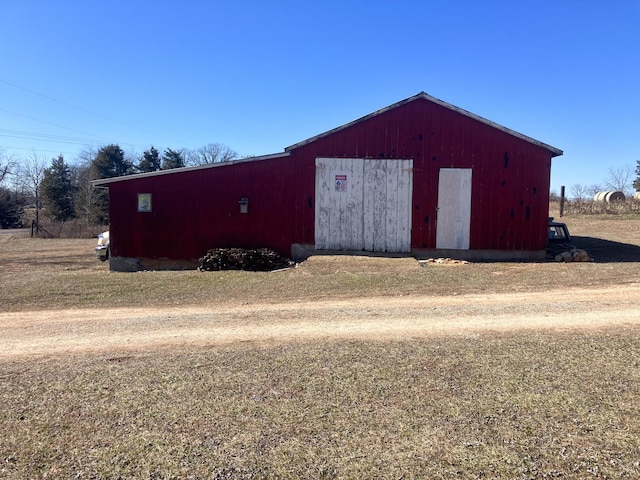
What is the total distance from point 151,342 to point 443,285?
238 inches

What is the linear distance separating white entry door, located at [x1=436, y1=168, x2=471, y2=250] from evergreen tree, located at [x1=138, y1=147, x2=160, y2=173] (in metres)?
43.5

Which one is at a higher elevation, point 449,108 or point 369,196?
point 449,108

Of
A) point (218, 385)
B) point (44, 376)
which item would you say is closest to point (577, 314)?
point (218, 385)

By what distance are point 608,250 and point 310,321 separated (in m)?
13.3

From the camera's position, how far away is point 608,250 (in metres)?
15.2

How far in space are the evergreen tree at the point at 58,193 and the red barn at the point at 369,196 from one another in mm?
36686

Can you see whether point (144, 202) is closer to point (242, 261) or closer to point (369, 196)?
point (242, 261)

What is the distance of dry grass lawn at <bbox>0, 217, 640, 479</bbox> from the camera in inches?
113

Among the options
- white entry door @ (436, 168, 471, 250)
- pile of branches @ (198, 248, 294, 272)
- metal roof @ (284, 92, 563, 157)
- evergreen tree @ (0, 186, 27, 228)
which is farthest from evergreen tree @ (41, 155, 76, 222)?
white entry door @ (436, 168, 471, 250)

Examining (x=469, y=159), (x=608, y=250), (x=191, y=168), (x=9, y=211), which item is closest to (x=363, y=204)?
(x=469, y=159)

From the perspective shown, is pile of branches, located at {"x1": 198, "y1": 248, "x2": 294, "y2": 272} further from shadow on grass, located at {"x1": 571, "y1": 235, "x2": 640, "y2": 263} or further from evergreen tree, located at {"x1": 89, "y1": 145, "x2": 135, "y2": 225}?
evergreen tree, located at {"x1": 89, "y1": 145, "x2": 135, "y2": 225}

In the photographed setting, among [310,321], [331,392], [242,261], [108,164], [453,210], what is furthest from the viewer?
[108,164]

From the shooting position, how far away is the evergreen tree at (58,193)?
4462cm

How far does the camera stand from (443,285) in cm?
933
